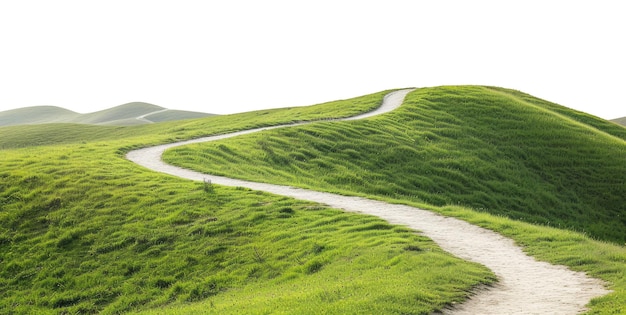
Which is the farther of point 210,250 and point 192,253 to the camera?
point 192,253

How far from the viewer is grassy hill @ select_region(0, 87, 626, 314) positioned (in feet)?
51.8

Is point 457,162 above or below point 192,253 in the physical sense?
above

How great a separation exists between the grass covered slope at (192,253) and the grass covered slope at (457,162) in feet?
24.3

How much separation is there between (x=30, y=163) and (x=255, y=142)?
1689cm

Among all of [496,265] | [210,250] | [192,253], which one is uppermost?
[496,265]

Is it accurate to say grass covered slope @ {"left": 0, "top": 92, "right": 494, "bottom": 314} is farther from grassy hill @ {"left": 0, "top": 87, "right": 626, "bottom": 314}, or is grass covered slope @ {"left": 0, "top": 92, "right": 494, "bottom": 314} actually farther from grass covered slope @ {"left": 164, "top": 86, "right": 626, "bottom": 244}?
grass covered slope @ {"left": 164, "top": 86, "right": 626, "bottom": 244}

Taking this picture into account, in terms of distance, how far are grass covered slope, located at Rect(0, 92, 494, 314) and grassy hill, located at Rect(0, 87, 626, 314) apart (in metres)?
0.07

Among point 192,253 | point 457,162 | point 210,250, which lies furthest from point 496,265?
point 457,162

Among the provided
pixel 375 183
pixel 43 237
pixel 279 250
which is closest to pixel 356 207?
pixel 279 250

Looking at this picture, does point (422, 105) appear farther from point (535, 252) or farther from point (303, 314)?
point (303, 314)

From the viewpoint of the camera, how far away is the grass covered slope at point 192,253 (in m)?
15.8

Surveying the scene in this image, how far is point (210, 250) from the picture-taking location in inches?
912

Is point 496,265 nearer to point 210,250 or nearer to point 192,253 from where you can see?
point 210,250

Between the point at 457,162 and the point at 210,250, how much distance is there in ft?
94.2
